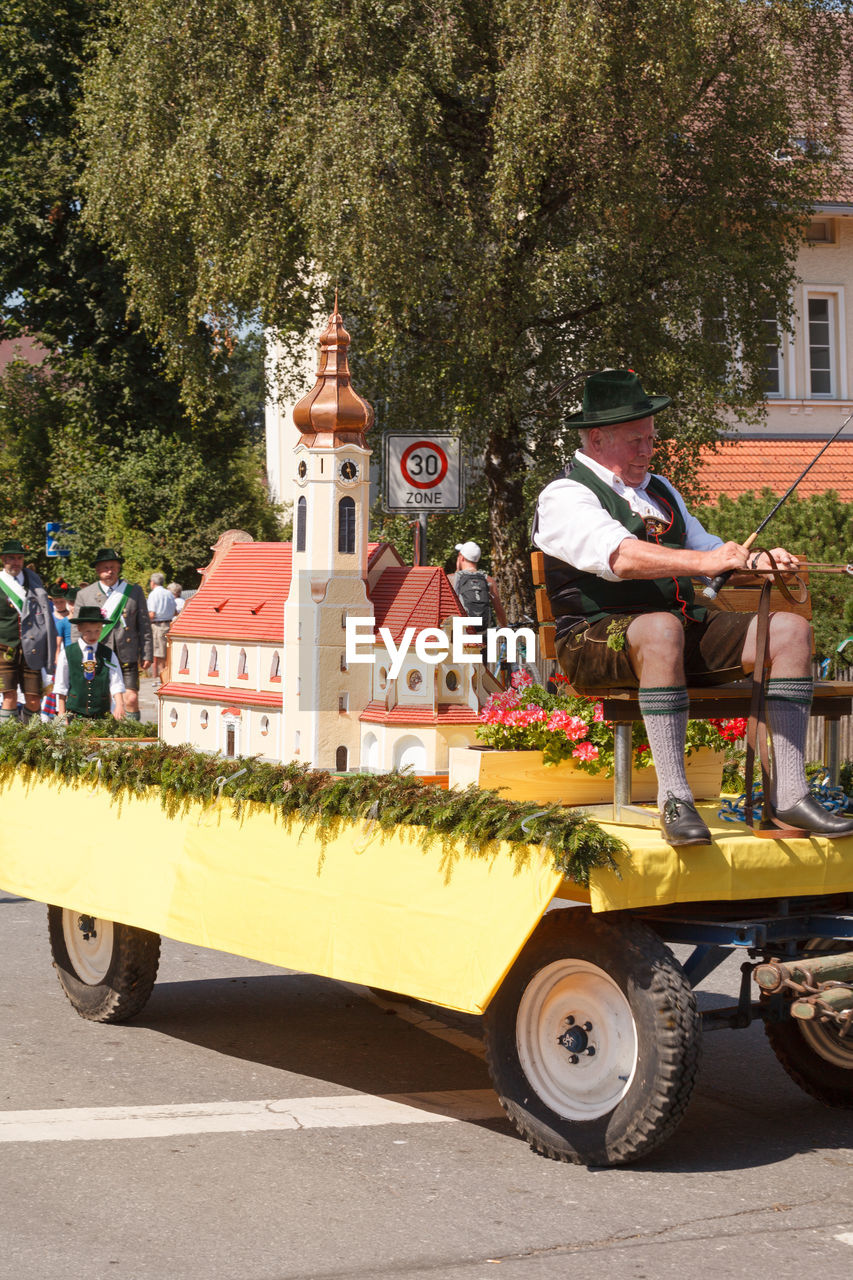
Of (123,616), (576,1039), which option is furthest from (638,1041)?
(123,616)

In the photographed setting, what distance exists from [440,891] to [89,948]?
2.55 metres

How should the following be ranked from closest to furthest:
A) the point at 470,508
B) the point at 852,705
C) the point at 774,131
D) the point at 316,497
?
the point at 852,705
the point at 316,497
the point at 774,131
the point at 470,508

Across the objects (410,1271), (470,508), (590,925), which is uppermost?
(470,508)

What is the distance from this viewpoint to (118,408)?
35469 millimetres

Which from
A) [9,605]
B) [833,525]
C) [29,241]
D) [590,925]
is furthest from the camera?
[29,241]

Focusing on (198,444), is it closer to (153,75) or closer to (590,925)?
(153,75)

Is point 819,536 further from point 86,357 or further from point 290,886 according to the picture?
point 86,357

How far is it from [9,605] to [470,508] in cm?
1091

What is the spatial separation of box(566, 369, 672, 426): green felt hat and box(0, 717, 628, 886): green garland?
1.29 m

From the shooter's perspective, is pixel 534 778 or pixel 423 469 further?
pixel 423 469

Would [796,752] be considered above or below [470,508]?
below

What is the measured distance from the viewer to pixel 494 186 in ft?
65.2

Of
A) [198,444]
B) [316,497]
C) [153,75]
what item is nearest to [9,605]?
[316,497]

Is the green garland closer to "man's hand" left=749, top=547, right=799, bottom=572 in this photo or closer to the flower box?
the flower box
